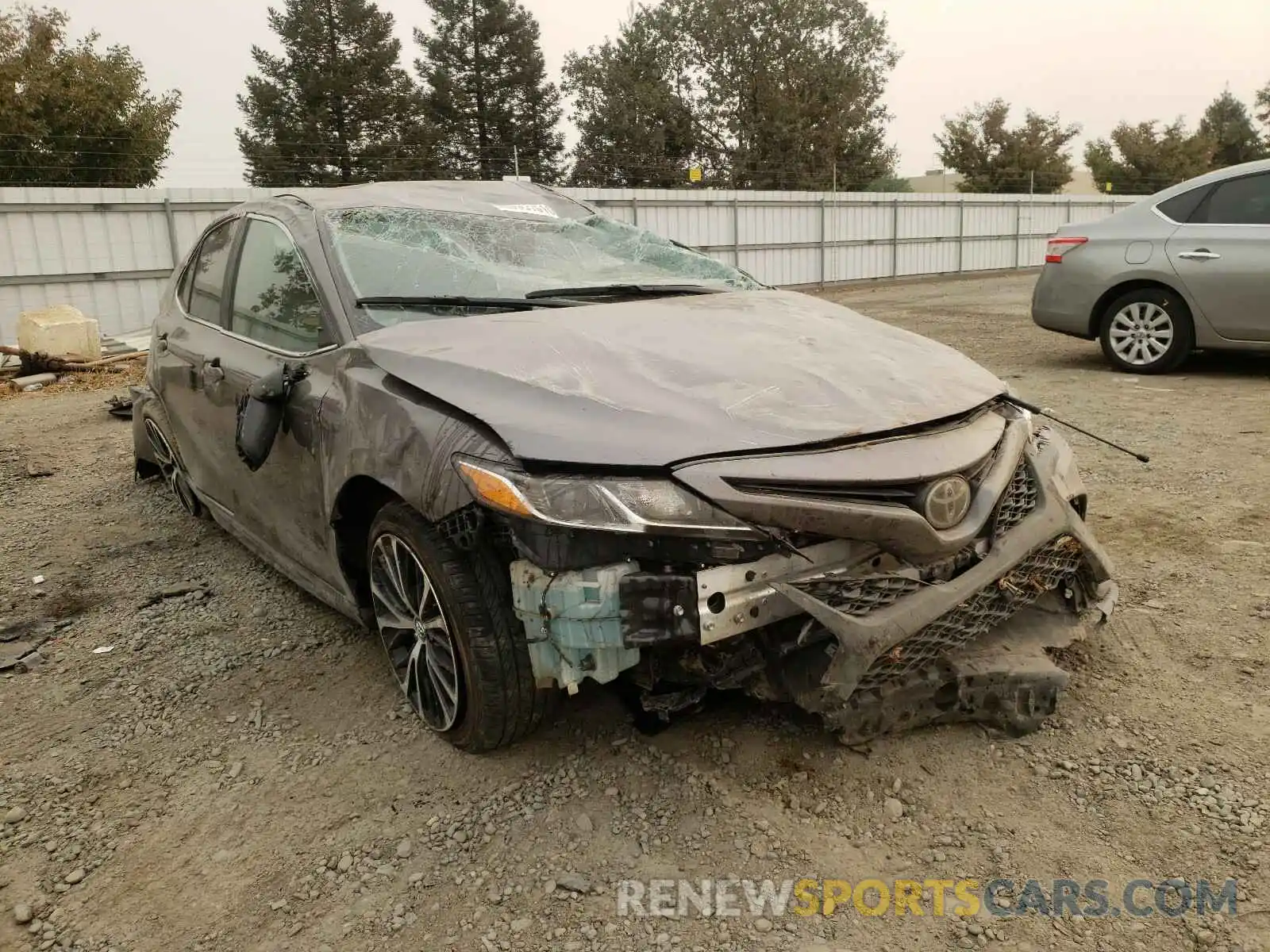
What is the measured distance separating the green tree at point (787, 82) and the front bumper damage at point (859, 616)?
146 feet

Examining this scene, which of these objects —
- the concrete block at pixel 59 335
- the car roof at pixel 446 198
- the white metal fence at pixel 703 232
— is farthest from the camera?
the white metal fence at pixel 703 232

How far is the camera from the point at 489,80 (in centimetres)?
4003

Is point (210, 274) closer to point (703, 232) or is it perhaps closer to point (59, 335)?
point (59, 335)

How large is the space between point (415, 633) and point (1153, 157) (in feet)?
172

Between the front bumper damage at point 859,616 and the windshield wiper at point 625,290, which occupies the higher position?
the windshield wiper at point 625,290

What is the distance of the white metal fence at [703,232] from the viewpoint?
12.8 m

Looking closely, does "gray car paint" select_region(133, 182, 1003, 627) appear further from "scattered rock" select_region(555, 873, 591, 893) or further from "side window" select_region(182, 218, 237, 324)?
"scattered rock" select_region(555, 873, 591, 893)

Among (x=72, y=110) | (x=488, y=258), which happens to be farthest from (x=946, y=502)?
(x=72, y=110)

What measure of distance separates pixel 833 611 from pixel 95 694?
8.13 feet

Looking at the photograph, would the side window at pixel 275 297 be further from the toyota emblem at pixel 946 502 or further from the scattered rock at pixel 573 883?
the toyota emblem at pixel 946 502

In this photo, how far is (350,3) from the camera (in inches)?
1444

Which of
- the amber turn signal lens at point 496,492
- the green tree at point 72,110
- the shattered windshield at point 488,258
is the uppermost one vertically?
the green tree at point 72,110

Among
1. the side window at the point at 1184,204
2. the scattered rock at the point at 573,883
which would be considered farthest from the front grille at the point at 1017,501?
the side window at the point at 1184,204

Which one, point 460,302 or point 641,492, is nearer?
point 641,492
